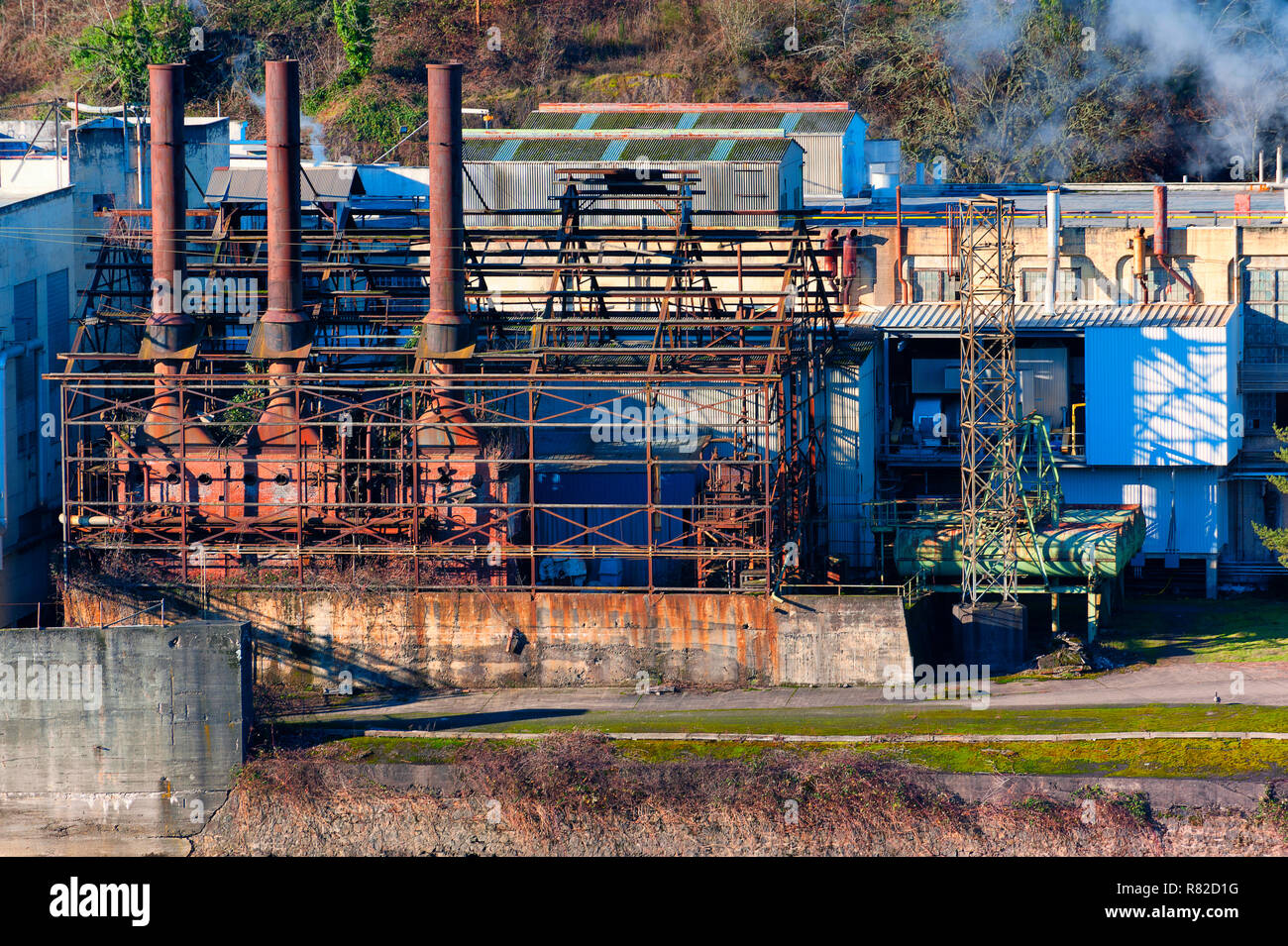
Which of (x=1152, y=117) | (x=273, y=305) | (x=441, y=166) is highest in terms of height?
(x=1152, y=117)

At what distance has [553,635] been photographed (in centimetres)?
4469

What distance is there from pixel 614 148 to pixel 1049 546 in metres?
24.2

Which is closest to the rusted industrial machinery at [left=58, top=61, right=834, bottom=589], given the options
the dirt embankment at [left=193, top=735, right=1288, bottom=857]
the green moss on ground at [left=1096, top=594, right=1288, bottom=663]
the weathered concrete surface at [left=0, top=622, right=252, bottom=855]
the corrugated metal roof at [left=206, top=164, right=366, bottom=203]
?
the corrugated metal roof at [left=206, top=164, right=366, bottom=203]

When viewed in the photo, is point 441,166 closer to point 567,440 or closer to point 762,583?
point 567,440

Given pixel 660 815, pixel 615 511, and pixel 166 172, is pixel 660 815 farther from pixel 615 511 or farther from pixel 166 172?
pixel 166 172

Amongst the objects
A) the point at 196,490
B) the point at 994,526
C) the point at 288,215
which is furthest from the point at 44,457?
Answer: the point at 994,526

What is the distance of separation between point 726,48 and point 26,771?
5442 centimetres

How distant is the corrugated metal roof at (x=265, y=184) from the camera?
58.4 meters

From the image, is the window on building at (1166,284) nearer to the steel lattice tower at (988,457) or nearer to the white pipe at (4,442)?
the steel lattice tower at (988,457)

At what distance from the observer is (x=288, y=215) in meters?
49.2

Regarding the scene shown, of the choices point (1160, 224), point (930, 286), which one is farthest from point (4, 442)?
point (1160, 224)

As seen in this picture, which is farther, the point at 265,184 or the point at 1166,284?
the point at 265,184

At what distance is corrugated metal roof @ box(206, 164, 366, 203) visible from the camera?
58362 millimetres

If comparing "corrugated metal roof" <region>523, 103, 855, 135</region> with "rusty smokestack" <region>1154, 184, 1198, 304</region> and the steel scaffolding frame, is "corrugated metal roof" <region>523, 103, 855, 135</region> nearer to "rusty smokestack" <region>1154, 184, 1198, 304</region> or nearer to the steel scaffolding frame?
"rusty smokestack" <region>1154, 184, 1198, 304</region>
